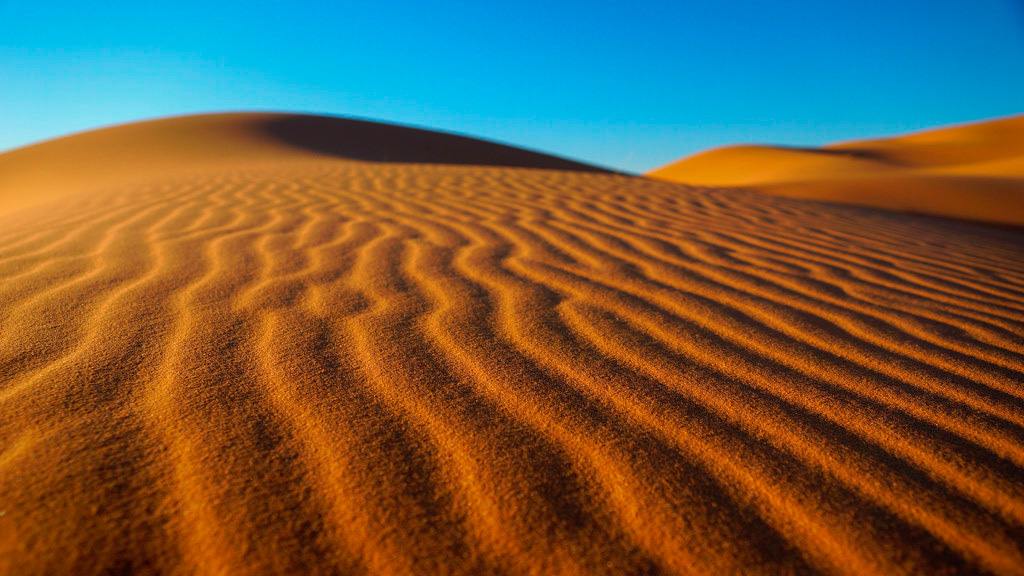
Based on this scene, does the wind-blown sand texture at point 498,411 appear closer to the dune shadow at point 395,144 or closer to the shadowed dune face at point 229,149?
the shadowed dune face at point 229,149

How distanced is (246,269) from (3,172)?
17270mm

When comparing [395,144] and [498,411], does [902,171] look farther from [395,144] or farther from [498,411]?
[498,411]

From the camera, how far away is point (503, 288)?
2148 millimetres

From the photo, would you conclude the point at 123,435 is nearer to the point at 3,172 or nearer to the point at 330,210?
the point at 330,210

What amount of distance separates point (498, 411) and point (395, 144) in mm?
18908

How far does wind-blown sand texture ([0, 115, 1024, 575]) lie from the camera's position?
90 cm

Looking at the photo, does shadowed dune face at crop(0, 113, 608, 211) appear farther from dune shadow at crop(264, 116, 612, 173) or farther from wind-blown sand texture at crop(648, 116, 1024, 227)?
wind-blown sand texture at crop(648, 116, 1024, 227)

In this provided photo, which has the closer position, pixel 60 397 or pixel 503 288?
pixel 60 397

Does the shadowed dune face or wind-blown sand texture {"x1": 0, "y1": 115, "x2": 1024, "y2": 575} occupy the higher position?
wind-blown sand texture {"x1": 0, "y1": 115, "x2": 1024, "y2": 575}

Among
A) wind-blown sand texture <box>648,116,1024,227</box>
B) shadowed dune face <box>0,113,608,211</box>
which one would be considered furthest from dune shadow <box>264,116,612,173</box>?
wind-blown sand texture <box>648,116,1024,227</box>

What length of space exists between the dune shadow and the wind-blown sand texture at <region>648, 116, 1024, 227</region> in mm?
6040

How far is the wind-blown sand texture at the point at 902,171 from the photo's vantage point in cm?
873

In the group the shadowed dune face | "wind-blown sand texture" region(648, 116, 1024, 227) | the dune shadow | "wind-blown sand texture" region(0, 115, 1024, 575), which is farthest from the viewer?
the dune shadow

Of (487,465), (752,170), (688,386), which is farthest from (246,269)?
(752,170)
